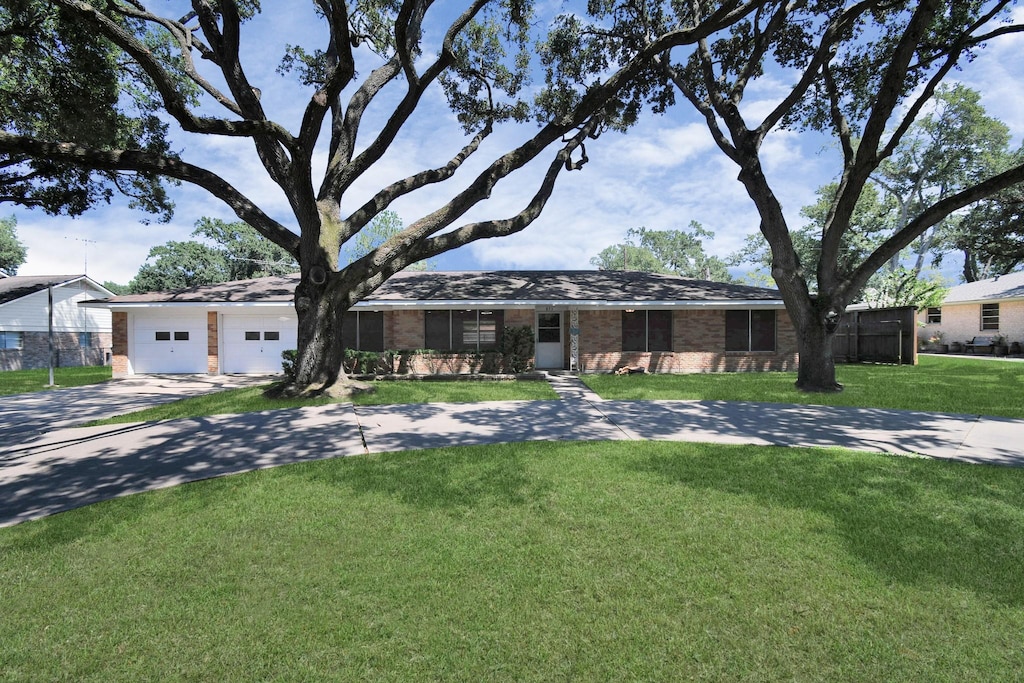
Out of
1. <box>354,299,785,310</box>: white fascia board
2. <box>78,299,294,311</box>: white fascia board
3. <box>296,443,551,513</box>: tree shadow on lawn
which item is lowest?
<box>296,443,551,513</box>: tree shadow on lawn

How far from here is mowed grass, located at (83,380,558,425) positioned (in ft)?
31.1

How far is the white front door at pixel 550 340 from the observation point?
57.6 ft

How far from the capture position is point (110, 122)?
42.4 feet

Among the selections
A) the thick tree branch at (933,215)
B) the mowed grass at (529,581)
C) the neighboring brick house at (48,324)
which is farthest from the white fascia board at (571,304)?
the neighboring brick house at (48,324)

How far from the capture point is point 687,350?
17.3m

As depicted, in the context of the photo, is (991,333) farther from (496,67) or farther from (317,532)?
(317,532)

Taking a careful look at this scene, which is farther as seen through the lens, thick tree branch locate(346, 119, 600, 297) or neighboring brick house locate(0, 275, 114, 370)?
neighboring brick house locate(0, 275, 114, 370)

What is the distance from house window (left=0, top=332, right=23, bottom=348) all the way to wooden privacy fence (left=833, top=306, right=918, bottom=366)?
123ft

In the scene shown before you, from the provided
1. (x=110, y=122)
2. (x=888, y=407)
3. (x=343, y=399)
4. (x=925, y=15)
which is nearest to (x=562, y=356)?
(x=343, y=399)

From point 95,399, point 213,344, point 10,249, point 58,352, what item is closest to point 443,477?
point 95,399

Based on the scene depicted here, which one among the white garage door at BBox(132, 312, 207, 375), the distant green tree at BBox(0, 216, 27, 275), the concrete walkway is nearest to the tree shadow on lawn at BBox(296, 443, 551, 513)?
the concrete walkway

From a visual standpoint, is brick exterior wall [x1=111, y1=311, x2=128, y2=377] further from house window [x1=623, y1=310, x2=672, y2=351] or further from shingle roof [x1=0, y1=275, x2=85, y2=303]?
house window [x1=623, y1=310, x2=672, y2=351]

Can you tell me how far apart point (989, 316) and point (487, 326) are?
28.9 m

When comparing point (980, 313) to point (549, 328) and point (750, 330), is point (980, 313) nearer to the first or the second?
point (750, 330)
